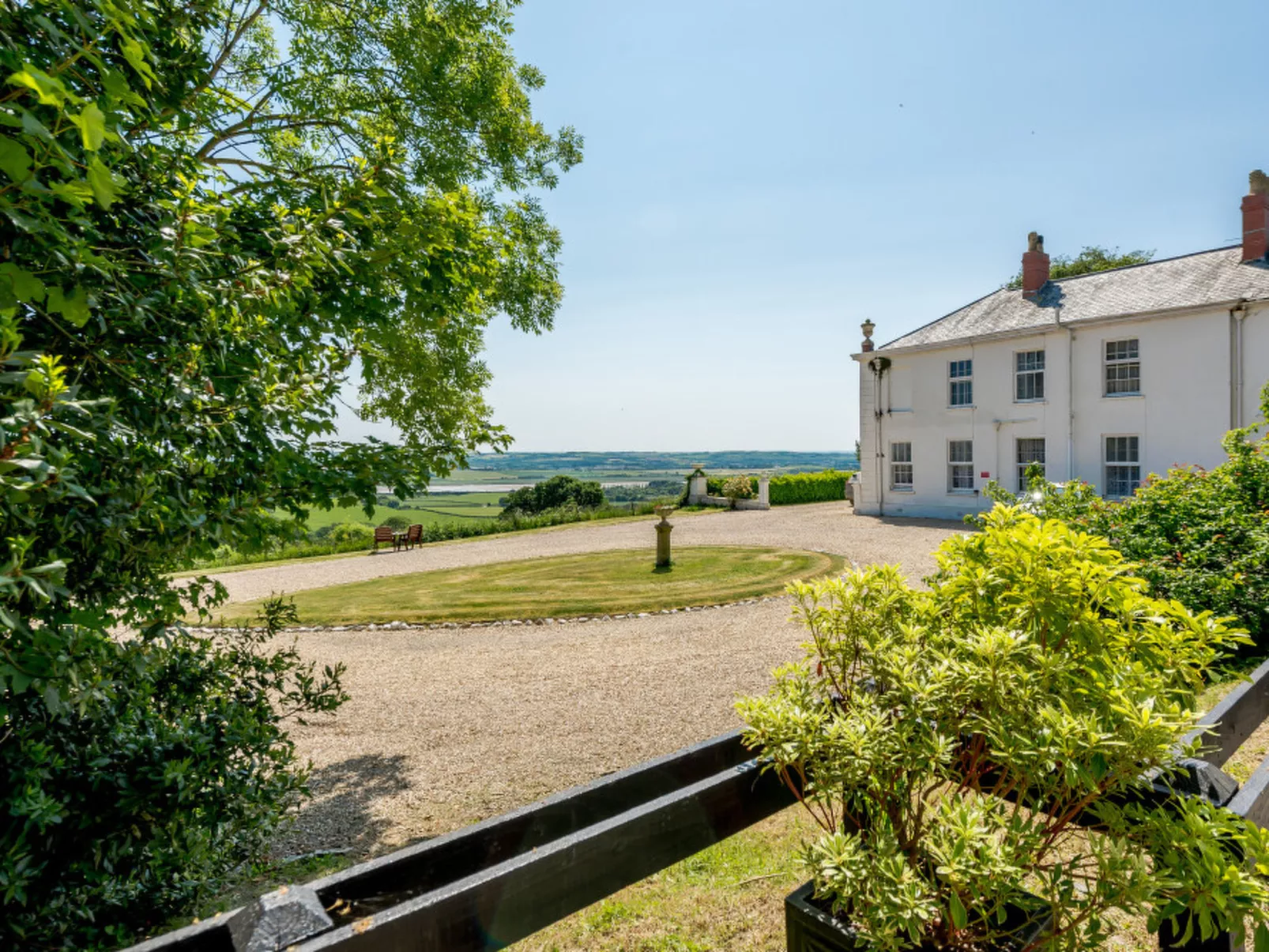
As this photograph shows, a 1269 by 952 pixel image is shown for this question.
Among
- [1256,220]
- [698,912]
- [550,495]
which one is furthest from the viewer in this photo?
[550,495]

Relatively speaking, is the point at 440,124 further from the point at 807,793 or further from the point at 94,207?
the point at 807,793

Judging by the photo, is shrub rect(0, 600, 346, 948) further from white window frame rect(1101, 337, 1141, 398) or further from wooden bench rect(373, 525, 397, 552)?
white window frame rect(1101, 337, 1141, 398)

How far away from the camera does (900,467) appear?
2448 cm

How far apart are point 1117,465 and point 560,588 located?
17.0 meters

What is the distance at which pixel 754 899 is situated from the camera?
3299mm

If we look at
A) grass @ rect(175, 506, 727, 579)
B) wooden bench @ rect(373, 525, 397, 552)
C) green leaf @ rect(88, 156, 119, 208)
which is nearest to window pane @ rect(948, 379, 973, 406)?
grass @ rect(175, 506, 727, 579)

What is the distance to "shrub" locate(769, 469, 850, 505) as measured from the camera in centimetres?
3041

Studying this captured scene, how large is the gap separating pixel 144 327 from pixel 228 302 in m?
0.32

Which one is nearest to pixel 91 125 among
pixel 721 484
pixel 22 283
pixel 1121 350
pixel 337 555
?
pixel 22 283

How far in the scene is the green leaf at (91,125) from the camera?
132 centimetres

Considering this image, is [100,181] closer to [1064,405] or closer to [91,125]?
[91,125]

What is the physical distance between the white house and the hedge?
5509 mm

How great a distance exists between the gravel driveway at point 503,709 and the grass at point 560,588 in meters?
0.80

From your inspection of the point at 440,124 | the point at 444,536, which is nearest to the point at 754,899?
the point at 440,124
